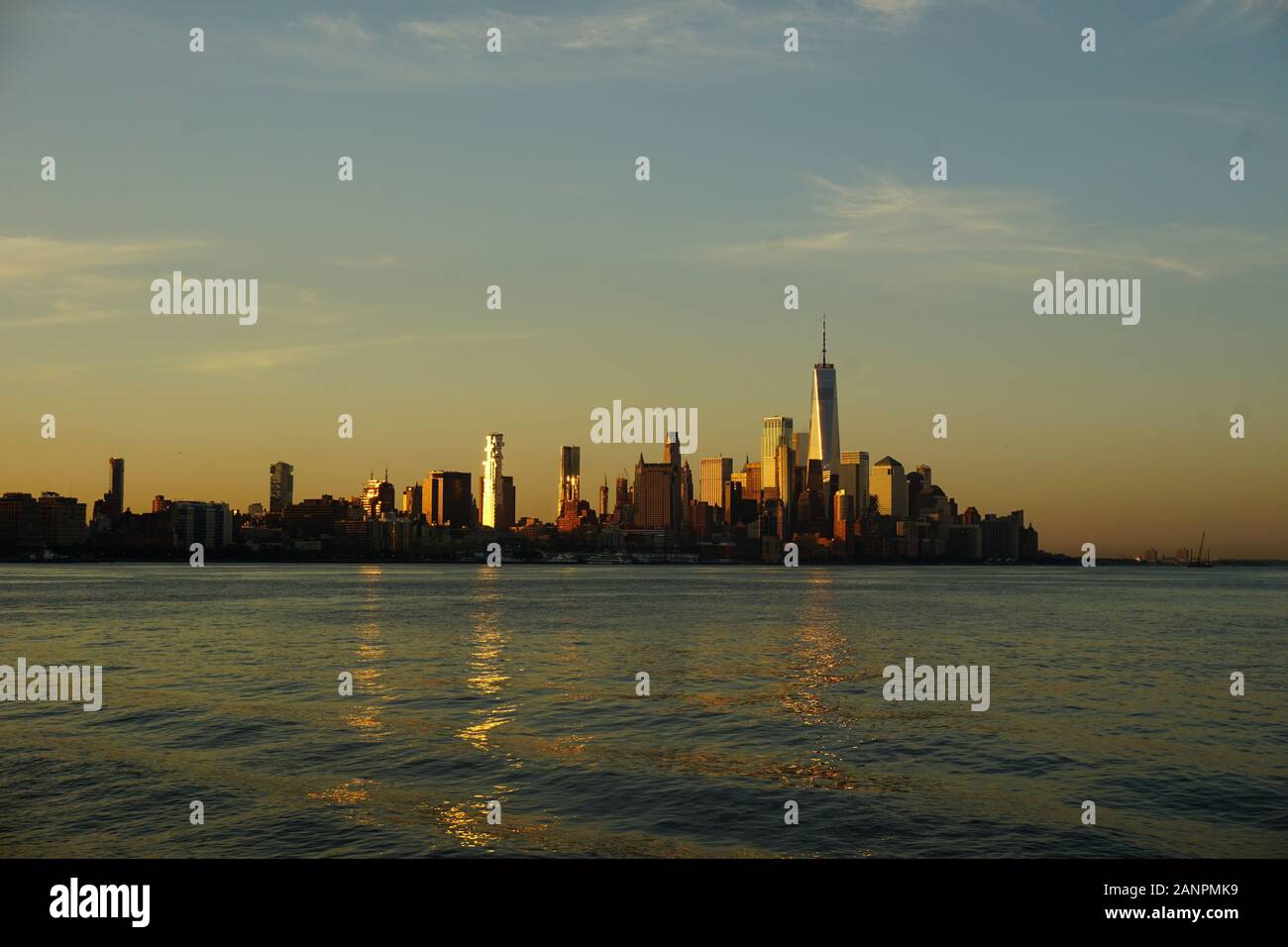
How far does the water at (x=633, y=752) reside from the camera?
2500 cm

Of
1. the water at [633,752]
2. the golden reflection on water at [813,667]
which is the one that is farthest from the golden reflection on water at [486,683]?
the golden reflection on water at [813,667]

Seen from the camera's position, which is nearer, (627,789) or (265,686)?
(627,789)

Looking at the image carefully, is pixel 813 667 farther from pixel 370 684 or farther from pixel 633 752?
pixel 633 752

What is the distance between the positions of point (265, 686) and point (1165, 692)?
147ft

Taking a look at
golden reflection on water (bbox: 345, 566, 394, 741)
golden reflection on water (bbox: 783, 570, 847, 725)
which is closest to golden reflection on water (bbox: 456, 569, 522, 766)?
golden reflection on water (bbox: 345, 566, 394, 741)

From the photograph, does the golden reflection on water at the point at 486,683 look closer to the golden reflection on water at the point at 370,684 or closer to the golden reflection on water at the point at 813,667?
the golden reflection on water at the point at 370,684

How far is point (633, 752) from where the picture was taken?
35000 mm

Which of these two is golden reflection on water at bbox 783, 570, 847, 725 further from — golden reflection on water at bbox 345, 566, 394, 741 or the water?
golden reflection on water at bbox 345, 566, 394, 741

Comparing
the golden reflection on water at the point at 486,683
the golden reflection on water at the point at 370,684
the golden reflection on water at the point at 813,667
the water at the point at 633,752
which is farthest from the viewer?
the golden reflection on water at the point at 813,667
